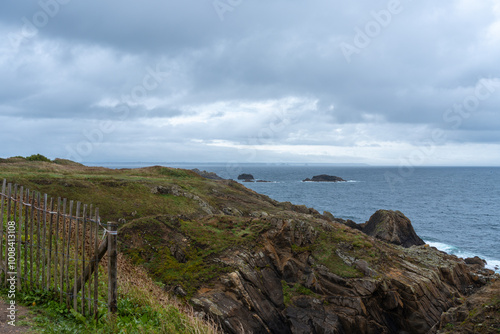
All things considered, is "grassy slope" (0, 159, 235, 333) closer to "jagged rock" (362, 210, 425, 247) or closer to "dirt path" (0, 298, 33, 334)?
"dirt path" (0, 298, 33, 334)

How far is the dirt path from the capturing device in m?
8.23

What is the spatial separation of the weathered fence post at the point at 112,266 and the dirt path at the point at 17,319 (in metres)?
1.89

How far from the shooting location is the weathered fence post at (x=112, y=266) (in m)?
8.75

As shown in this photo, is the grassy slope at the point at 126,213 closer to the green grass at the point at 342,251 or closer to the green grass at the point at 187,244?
the green grass at the point at 187,244

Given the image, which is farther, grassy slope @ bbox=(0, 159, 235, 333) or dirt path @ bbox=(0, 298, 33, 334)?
grassy slope @ bbox=(0, 159, 235, 333)

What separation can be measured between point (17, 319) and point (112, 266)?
2.66 m

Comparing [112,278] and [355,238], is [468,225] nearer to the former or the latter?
[355,238]

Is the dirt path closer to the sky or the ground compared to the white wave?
closer to the sky

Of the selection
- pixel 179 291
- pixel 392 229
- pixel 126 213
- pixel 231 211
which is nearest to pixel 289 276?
pixel 179 291

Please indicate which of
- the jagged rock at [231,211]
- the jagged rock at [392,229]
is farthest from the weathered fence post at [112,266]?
the jagged rock at [392,229]

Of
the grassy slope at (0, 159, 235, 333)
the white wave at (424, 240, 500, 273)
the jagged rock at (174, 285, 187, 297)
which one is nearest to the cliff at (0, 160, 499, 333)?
the jagged rock at (174, 285, 187, 297)

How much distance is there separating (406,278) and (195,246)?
1372 centimetres

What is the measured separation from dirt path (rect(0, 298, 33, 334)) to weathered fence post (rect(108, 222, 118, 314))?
74.4 inches

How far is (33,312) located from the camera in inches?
362
